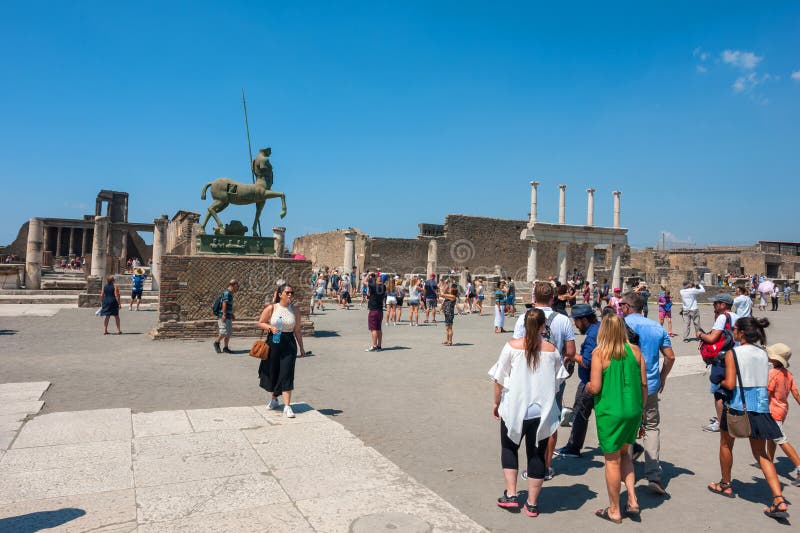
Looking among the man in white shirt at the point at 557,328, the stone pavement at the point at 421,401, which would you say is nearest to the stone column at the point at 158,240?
the stone pavement at the point at 421,401

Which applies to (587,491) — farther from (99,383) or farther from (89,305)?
(89,305)

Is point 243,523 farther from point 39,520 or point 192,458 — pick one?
point 192,458

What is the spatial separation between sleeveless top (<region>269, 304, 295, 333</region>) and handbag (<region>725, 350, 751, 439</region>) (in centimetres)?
417

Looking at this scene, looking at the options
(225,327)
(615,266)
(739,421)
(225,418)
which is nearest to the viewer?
(739,421)

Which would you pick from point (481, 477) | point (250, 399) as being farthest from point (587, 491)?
point (250, 399)

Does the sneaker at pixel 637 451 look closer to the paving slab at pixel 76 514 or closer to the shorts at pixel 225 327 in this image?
the paving slab at pixel 76 514

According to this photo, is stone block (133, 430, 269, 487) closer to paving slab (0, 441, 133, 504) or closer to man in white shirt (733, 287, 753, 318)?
paving slab (0, 441, 133, 504)

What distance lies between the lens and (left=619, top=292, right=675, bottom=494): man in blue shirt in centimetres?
439

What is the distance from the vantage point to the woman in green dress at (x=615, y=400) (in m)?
3.74

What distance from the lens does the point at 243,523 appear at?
11.6ft

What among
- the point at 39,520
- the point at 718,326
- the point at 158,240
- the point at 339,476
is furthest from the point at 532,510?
the point at 158,240

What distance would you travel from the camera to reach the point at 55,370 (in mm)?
8688

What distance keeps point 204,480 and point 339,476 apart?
1025 mm

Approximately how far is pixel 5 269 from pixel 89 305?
25.4ft
